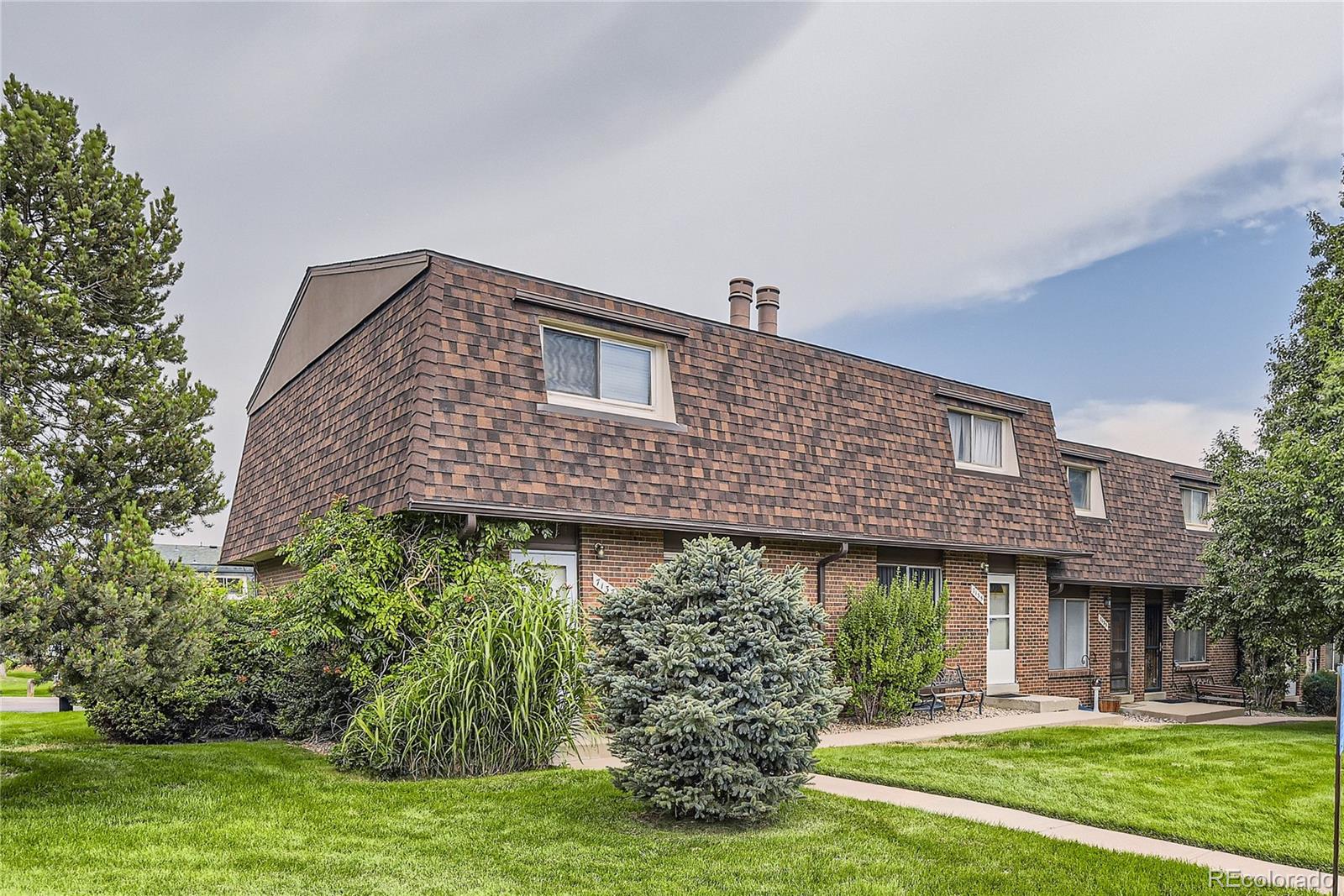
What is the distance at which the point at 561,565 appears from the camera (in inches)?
446

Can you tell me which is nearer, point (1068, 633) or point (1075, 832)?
point (1075, 832)

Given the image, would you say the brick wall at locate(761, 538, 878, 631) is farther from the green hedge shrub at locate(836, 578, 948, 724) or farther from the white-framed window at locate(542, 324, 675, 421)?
the white-framed window at locate(542, 324, 675, 421)

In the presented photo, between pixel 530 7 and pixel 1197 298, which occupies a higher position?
pixel 530 7

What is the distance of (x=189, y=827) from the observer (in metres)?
6.75

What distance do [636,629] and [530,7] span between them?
9285mm

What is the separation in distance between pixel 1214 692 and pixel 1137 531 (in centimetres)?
440

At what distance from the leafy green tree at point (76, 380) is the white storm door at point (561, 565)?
3.82m

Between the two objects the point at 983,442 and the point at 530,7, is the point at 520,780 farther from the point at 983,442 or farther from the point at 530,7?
the point at 983,442

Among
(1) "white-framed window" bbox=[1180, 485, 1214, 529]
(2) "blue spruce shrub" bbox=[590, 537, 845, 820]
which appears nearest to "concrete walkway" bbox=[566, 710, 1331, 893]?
(2) "blue spruce shrub" bbox=[590, 537, 845, 820]

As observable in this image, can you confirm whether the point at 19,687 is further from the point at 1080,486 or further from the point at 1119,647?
the point at 1119,647

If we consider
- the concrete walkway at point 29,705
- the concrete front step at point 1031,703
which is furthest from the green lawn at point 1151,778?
the concrete walkway at point 29,705

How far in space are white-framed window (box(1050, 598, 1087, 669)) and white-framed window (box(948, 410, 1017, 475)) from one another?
341cm

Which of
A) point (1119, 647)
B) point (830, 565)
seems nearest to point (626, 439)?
point (830, 565)

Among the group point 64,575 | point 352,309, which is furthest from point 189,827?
point 352,309
